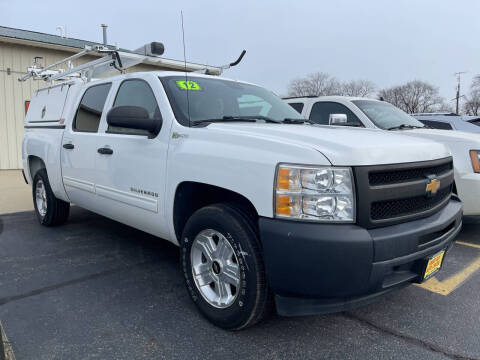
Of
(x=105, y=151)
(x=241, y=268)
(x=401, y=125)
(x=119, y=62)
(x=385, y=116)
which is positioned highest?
(x=119, y=62)

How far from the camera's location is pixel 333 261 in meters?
2.08

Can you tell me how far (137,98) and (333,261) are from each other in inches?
95.1

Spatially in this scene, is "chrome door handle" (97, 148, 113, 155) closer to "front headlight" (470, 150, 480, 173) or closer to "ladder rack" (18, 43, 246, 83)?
"ladder rack" (18, 43, 246, 83)

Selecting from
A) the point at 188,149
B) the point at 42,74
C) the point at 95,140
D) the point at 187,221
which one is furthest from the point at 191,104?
the point at 42,74

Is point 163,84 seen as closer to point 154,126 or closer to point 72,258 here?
point 154,126

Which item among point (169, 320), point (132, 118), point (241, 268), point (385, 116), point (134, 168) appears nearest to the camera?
point (241, 268)

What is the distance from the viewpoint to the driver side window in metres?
5.84

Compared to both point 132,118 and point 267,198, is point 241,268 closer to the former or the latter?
point 267,198

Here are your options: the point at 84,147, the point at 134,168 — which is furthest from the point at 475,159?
the point at 84,147

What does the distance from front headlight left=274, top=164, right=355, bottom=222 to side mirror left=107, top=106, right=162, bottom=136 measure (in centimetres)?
141

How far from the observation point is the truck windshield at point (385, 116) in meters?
5.63

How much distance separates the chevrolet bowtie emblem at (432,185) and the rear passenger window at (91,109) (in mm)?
3103

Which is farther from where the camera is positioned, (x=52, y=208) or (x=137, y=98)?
(x=52, y=208)

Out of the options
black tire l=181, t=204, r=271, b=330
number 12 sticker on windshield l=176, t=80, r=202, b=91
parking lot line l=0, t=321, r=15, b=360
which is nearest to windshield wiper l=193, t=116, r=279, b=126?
number 12 sticker on windshield l=176, t=80, r=202, b=91
